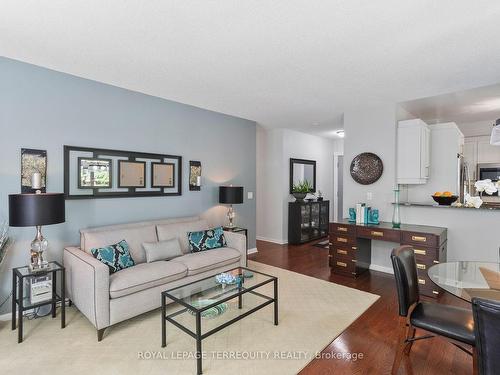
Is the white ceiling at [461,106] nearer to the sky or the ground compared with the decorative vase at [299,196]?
nearer to the sky

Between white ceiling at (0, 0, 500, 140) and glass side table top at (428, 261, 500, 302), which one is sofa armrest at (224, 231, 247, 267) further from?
glass side table top at (428, 261, 500, 302)

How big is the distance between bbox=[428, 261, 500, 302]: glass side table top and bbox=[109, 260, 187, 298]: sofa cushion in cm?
Result: 231

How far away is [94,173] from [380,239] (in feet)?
12.1

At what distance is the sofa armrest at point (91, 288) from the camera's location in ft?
7.88

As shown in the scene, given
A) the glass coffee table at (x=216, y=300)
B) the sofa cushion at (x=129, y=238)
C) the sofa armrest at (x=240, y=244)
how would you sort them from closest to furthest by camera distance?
the glass coffee table at (x=216, y=300) → the sofa cushion at (x=129, y=238) → the sofa armrest at (x=240, y=244)

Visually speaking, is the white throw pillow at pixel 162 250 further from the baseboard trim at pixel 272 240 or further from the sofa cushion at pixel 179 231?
the baseboard trim at pixel 272 240

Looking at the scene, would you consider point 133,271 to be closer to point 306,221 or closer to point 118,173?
point 118,173

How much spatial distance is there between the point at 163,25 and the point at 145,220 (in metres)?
2.45

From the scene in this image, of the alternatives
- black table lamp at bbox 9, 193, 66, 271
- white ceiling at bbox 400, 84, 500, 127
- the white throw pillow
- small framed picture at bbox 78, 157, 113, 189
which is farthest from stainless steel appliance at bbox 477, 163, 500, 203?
black table lamp at bbox 9, 193, 66, 271

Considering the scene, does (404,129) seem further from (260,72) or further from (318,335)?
(318,335)

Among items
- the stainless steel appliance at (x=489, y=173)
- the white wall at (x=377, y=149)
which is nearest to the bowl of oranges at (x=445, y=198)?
the white wall at (x=377, y=149)

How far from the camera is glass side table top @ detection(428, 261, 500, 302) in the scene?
184 cm

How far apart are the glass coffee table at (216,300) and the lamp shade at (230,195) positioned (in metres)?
1.57

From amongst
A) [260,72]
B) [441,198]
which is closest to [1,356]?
[260,72]
